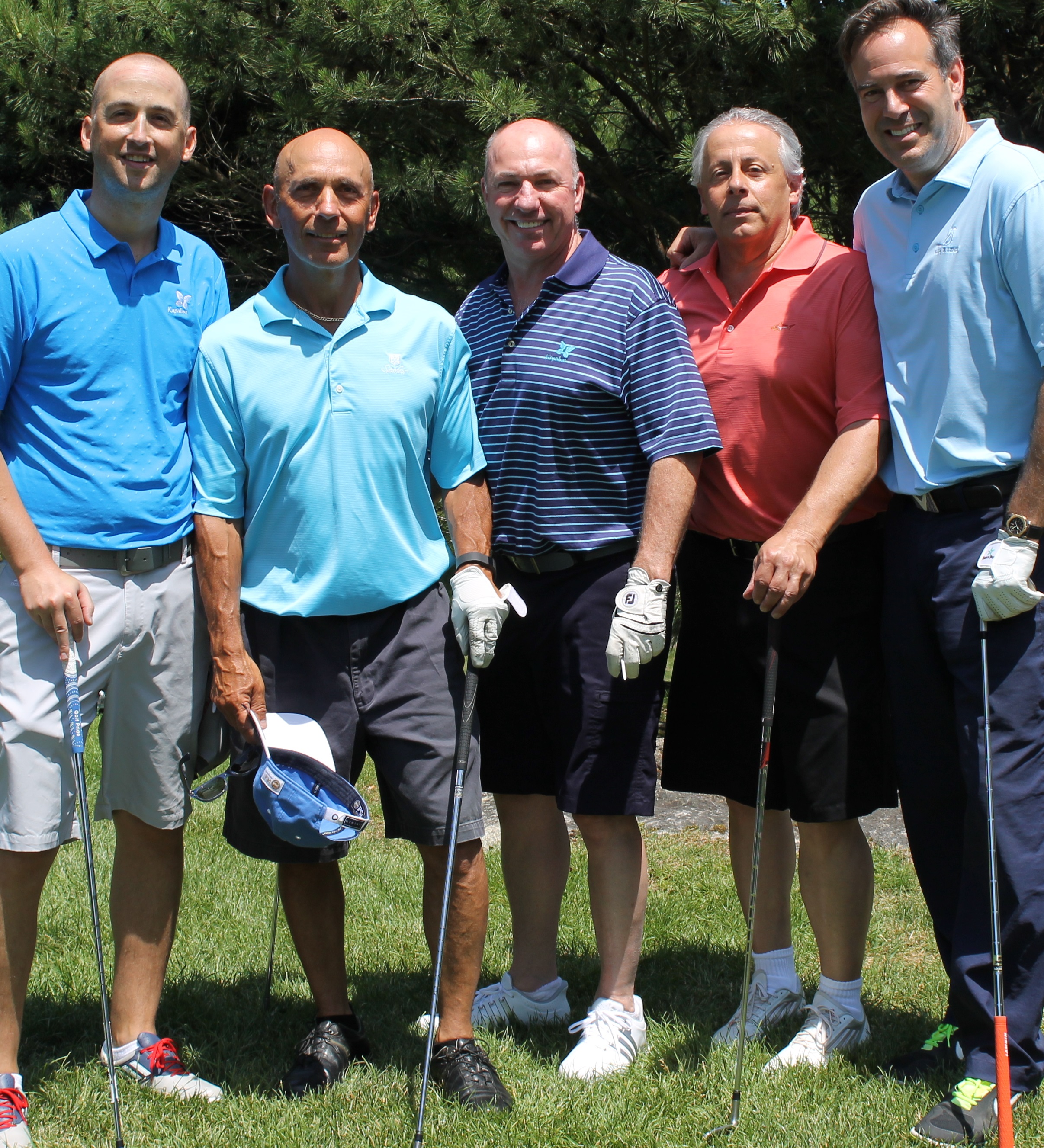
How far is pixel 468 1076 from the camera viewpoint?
3367mm

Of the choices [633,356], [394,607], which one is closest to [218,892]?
[394,607]

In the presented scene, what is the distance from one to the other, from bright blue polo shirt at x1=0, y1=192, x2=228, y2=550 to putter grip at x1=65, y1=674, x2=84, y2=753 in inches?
14.1

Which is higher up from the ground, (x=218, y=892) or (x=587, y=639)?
(x=587, y=639)

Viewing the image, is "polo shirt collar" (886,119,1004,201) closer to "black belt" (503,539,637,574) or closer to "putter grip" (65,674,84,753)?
"black belt" (503,539,637,574)

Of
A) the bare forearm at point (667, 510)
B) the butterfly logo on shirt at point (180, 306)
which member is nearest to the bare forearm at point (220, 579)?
the butterfly logo on shirt at point (180, 306)

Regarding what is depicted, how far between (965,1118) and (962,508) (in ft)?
4.89

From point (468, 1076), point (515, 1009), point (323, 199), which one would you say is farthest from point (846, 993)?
point (323, 199)

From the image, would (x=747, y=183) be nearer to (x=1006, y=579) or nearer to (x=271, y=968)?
(x=1006, y=579)

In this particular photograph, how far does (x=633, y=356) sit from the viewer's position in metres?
3.52

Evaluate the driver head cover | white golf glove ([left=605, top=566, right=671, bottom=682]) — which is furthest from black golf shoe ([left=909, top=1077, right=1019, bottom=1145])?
the driver head cover

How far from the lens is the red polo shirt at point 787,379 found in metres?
3.47

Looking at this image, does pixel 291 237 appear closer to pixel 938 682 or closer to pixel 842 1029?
pixel 938 682

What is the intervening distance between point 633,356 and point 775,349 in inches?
15.2

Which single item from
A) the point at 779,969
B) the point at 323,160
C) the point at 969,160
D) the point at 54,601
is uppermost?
the point at 969,160
